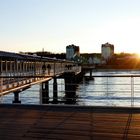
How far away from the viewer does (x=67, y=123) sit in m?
8.25

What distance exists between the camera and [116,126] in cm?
790

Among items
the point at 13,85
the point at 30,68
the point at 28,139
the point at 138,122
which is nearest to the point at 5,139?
the point at 28,139

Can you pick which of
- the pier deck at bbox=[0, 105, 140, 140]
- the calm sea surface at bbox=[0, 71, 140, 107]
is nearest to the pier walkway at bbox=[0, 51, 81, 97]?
the calm sea surface at bbox=[0, 71, 140, 107]

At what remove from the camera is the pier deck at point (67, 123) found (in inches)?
281

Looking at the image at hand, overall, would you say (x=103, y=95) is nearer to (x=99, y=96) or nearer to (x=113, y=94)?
(x=113, y=94)

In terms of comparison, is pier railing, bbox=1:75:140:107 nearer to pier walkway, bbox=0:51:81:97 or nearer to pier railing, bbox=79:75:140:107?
pier railing, bbox=79:75:140:107

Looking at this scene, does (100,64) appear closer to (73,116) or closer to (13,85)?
(13,85)

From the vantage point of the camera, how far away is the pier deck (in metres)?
7.14

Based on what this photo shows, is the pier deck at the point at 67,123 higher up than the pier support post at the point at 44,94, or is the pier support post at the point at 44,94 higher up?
the pier deck at the point at 67,123

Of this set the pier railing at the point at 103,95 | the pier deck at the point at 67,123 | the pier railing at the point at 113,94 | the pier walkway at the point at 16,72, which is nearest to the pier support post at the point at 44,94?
the pier railing at the point at 103,95

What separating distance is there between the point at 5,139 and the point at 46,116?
2.42m

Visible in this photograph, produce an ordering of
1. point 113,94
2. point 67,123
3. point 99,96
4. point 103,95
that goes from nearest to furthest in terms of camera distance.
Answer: point 67,123, point 99,96, point 103,95, point 113,94

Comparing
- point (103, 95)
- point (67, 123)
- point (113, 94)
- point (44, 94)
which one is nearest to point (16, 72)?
point (44, 94)

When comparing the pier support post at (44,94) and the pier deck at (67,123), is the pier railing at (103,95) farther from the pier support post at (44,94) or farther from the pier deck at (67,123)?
the pier deck at (67,123)
